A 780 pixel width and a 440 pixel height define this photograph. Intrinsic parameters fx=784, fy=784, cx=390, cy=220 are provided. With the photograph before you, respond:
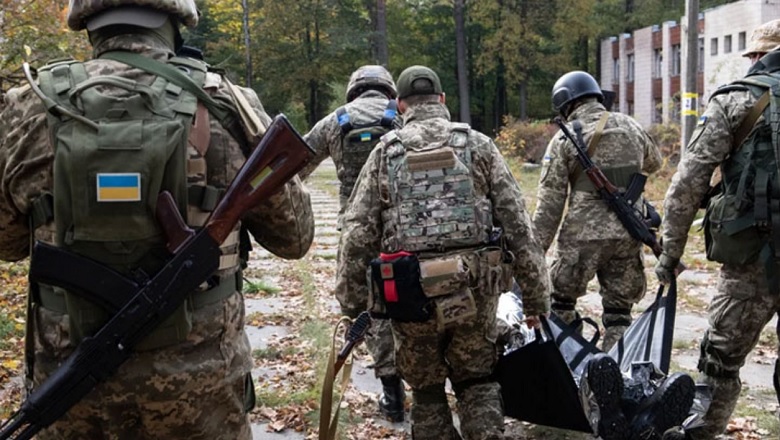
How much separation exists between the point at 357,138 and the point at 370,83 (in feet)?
1.55

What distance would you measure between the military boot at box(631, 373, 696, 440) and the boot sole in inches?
2.9

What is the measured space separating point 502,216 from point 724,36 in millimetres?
30406

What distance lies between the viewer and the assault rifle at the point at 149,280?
253cm

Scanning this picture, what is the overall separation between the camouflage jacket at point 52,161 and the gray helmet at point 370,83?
2831 millimetres

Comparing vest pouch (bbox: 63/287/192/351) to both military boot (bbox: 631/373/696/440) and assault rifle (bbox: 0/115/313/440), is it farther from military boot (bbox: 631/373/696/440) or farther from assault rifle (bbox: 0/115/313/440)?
military boot (bbox: 631/373/696/440)

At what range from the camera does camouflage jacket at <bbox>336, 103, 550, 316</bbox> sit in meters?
3.93

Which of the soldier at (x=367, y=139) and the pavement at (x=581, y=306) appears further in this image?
the soldier at (x=367, y=139)

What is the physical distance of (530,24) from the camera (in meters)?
39.5

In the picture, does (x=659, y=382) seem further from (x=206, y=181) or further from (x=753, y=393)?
(x=206, y=181)

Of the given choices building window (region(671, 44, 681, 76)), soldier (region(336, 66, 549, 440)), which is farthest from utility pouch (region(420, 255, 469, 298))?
building window (region(671, 44, 681, 76))

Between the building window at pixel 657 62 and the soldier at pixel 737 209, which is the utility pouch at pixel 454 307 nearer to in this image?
the soldier at pixel 737 209

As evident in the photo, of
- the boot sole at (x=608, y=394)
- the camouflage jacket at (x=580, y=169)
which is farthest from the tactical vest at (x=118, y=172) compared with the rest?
the camouflage jacket at (x=580, y=169)

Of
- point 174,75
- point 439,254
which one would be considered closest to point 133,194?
point 174,75

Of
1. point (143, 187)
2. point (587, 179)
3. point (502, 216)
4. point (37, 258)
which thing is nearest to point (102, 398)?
point (37, 258)
